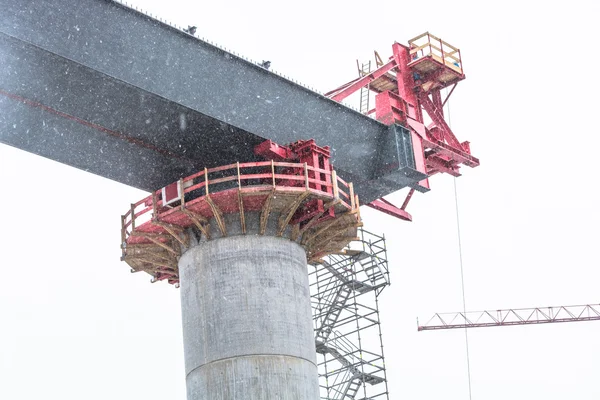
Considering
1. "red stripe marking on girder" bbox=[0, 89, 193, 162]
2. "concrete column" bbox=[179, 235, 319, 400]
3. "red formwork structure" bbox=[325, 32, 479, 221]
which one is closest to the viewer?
"red stripe marking on girder" bbox=[0, 89, 193, 162]

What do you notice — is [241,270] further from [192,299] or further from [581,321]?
[581,321]

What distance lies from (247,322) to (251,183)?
4.88 metres

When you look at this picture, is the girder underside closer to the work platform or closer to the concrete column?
the work platform

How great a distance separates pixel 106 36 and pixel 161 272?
975 centimetres

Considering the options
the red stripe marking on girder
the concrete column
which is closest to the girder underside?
the red stripe marking on girder

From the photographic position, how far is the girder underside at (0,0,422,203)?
28.0 meters

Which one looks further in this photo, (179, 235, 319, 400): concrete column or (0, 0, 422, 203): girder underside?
(179, 235, 319, 400): concrete column

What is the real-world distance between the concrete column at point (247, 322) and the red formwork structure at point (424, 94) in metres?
6.58

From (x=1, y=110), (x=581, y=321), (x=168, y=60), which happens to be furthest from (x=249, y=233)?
(x=581, y=321)

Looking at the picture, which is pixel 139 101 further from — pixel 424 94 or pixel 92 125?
pixel 424 94

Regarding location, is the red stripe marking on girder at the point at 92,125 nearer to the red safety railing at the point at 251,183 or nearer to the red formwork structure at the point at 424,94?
the red safety railing at the point at 251,183

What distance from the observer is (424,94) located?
38.6 metres

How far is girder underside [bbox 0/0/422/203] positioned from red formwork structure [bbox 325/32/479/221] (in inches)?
95.7

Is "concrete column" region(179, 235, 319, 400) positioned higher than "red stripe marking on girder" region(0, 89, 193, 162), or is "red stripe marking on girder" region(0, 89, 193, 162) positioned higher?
"red stripe marking on girder" region(0, 89, 193, 162)
